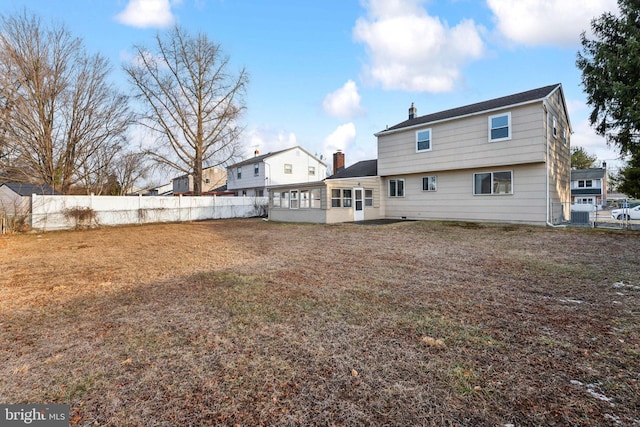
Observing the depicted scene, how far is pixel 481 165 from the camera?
1363cm

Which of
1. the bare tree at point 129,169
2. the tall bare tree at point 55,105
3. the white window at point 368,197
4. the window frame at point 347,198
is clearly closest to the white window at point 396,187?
the white window at point 368,197

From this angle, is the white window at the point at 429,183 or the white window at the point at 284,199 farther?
the white window at the point at 284,199

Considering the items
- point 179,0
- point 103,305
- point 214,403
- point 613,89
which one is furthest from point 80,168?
point 613,89

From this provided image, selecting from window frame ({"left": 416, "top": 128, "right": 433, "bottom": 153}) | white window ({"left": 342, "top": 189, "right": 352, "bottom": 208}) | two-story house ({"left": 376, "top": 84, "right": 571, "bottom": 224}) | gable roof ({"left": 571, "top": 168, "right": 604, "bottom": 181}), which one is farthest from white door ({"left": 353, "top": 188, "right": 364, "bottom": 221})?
gable roof ({"left": 571, "top": 168, "right": 604, "bottom": 181})

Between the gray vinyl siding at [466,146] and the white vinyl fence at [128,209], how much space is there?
41.0ft

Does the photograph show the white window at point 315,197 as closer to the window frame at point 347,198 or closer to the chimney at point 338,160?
the window frame at point 347,198

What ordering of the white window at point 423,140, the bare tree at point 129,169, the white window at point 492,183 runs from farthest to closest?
the bare tree at point 129,169
the white window at point 423,140
the white window at point 492,183

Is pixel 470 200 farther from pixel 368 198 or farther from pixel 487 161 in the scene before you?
pixel 368 198

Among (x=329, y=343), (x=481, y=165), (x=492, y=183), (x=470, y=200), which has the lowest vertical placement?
(x=329, y=343)

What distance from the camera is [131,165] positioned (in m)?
26.7

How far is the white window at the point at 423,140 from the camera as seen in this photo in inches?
610

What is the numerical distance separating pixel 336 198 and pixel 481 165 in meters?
7.34

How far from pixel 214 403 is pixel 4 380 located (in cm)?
182

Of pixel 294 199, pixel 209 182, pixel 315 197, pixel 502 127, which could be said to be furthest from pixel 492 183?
pixel 209 182
